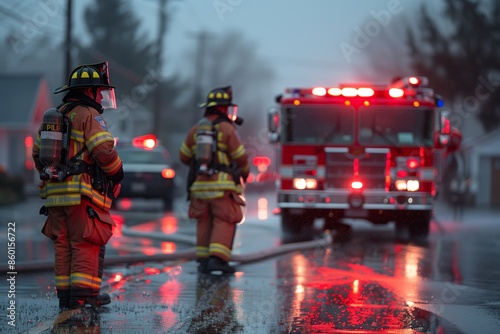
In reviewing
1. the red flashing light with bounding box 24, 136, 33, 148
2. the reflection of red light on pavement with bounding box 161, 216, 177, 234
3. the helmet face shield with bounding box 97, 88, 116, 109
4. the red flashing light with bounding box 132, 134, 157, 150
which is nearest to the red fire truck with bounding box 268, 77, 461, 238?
the reflection of red light on pavement with bounding box 161, 216, 177, 234

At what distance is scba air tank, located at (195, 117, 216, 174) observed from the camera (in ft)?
27.9

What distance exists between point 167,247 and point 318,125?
11.1 ft

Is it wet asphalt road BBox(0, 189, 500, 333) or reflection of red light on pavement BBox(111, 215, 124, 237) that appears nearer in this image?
wet asphalt road BBox(0, 189, 500, 333)

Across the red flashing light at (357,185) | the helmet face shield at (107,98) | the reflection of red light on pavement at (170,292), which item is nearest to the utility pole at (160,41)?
the red flashing light at (357,185)

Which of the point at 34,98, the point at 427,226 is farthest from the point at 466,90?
the point at 427,226

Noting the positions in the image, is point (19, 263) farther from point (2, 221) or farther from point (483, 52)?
point (483, 52)

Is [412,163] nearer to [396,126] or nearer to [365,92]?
[396,126]

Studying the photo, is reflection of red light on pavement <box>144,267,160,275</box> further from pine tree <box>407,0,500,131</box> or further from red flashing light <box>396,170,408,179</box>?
pine tree <box>407,0,500,131</box>

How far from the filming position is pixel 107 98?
22.2ft

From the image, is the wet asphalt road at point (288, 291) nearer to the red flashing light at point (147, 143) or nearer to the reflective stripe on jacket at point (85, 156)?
the reflective stripe on jacket at point (85, 156)

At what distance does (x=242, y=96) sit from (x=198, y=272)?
199ft

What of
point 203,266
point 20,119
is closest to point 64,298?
point 203,266

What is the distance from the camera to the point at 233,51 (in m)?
69.4

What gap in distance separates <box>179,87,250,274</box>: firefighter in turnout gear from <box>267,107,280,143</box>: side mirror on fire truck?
14.1ft
